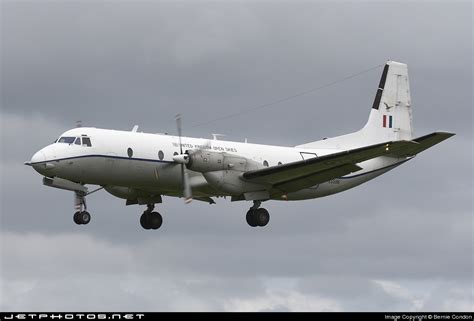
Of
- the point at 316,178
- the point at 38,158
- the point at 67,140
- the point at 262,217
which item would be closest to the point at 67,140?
the point at 67,140

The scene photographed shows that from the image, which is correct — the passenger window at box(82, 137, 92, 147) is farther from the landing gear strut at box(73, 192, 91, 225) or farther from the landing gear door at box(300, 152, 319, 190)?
the landing gear door at box(300, 152, 319, 190)

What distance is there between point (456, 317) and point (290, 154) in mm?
13939

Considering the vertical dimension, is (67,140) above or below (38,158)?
above

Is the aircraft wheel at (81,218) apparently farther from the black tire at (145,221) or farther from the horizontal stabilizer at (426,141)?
the horizontal stabilizer at (426,141)

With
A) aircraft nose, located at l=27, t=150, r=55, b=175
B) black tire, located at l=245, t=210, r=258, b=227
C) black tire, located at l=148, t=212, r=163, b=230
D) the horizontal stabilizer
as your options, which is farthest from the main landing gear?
aircraft nose, located at l=27, t=150, r=55, b=175

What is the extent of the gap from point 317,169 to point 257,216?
2379 millimetres

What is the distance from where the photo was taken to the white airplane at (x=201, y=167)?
1255 inches

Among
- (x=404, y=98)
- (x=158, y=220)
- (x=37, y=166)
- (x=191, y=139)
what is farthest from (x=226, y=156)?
(x=404, y=98)

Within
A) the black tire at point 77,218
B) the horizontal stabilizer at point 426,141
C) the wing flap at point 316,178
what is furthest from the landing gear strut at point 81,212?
the horizontal stabilizer at point 426,141

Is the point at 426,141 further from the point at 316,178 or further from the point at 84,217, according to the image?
the point at 84,217

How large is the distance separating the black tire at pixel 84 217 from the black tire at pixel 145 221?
359 centimetres

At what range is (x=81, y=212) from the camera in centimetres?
3203

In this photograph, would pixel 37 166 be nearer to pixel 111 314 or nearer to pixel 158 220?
pixel 158 220

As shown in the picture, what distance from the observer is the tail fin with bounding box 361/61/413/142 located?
38375 millimetres
